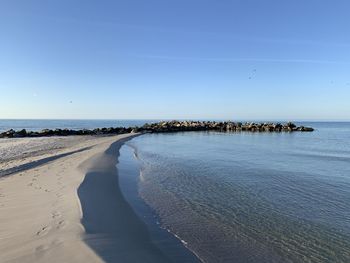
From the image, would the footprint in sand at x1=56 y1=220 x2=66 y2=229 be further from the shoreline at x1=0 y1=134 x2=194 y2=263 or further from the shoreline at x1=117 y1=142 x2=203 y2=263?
the shoreline at x1=117 y1=142 x2=203 y2=263

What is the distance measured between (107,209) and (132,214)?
75cm

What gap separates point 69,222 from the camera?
26.1 feet

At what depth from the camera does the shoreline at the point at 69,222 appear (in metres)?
6.22

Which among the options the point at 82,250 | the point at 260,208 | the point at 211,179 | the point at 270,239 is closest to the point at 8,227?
the point at 82,250

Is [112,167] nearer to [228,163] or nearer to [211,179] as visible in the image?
[211,179]

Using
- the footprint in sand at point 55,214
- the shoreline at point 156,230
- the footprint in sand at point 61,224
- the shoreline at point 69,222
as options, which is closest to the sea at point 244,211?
the shoreline at point 156,230

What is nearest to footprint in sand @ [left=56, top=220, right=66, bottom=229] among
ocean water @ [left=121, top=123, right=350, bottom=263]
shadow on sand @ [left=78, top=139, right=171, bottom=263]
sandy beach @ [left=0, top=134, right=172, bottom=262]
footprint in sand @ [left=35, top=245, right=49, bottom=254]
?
sandy beach @ [left=0, top=134, right=172, bottom=262]

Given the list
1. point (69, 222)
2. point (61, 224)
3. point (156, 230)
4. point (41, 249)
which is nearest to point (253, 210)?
point (156, 230)

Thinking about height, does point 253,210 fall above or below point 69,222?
below

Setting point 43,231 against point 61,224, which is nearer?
point 43,231

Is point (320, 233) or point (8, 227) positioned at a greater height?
point (8, 227)

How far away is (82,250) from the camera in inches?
243

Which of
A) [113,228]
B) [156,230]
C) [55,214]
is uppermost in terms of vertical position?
[55,214]

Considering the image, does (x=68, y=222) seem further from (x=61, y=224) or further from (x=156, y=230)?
(x=156, y=230)
